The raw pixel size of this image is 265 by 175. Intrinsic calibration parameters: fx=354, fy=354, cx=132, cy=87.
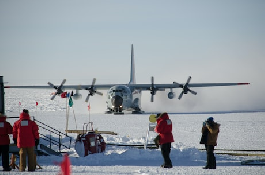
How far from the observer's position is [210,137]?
33.6 feet

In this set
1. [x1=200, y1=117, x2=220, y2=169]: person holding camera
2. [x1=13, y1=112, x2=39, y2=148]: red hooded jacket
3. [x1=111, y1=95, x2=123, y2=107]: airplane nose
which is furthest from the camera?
[x1=111, y1=95, x2=123, y2=107]: airplane nose

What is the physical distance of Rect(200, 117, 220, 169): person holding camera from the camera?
10125 mm

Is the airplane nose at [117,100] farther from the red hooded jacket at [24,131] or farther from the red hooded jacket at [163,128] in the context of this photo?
the red hooded jacket at [24,131]

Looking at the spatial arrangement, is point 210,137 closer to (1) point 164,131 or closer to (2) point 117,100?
(1) point 164,131

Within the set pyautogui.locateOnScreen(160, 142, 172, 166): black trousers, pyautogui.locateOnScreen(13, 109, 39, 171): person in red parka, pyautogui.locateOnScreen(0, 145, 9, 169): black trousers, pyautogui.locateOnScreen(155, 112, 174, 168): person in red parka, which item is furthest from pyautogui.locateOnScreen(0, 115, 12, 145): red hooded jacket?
pyautogui.locateOnScreen(160, 142, 172, 166): black trousers

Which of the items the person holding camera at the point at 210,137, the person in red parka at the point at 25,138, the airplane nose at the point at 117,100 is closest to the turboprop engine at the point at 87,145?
the person in red parka at the point at 25,138

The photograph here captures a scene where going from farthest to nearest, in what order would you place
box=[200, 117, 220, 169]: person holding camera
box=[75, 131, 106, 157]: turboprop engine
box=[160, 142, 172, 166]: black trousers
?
box=[75, 131, 106, 157]: turboprop engine < box=[160, 142, 172, 166]: black trousers < box=[200, 117, 220, 169]: person holding camera

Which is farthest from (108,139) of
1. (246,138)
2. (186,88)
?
(186,88)

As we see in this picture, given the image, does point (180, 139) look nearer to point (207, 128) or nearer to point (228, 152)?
point (228, 152)

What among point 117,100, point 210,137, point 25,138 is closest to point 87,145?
point 25,138

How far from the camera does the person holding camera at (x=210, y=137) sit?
399 inches

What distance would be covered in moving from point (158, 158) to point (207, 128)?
2.86 metres

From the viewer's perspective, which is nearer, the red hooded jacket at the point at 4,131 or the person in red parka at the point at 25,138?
the person in red parka at the point at 25,138

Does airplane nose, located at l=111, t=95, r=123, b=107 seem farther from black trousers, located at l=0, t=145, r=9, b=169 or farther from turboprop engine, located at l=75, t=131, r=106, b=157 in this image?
black trousers, located at l=0, t=145, r=9, b=169
